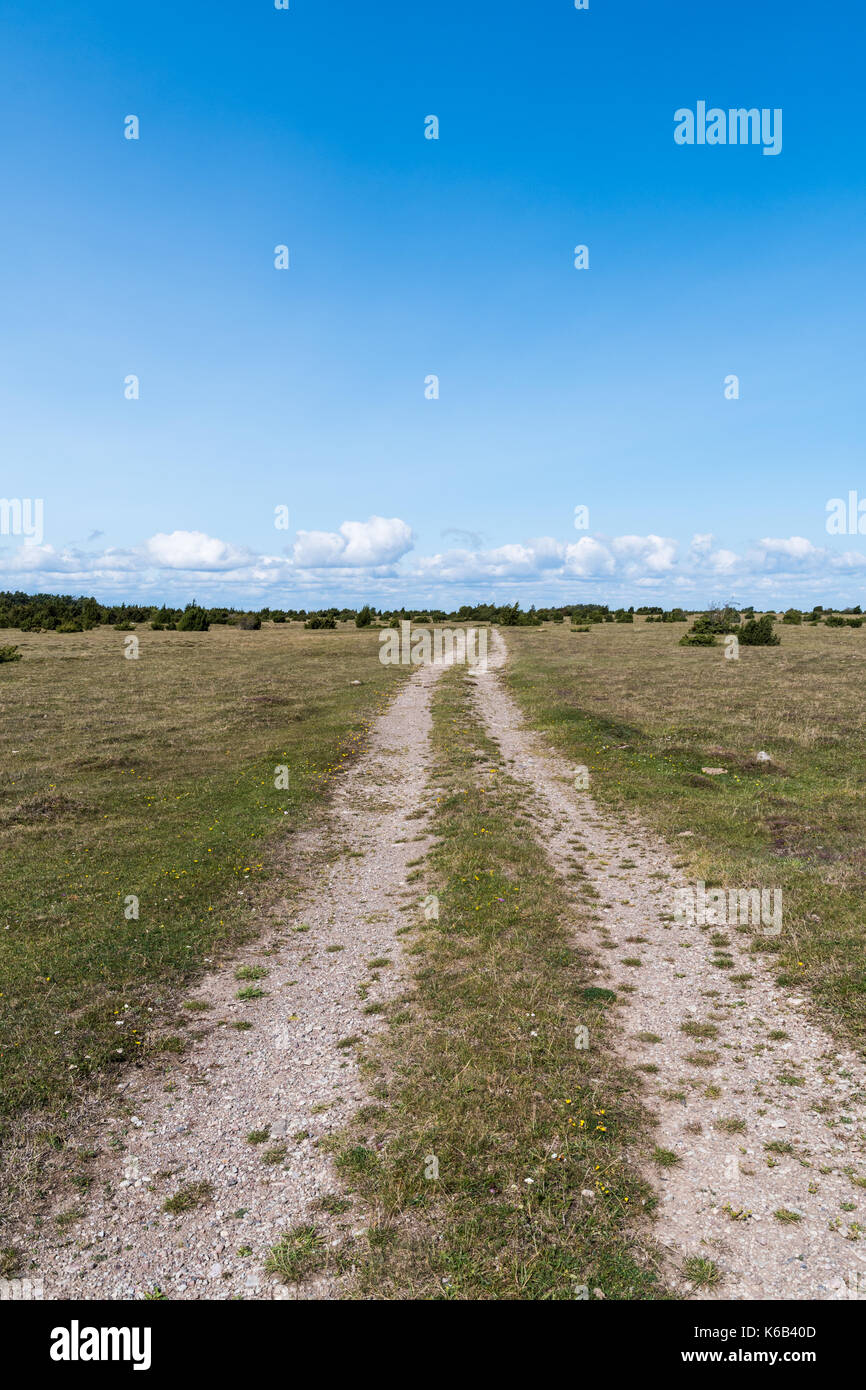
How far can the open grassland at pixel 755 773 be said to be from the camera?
1266 centimetres

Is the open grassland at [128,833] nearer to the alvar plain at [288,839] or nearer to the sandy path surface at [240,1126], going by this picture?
the alvar plain at [288,839]

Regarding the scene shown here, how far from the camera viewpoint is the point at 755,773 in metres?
24.3

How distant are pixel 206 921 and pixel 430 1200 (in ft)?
28.4

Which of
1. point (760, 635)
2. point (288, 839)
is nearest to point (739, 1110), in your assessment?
point (288, 839)

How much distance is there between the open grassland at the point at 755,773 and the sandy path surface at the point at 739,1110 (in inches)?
45.9

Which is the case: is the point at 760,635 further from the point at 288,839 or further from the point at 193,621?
the point at 193,621

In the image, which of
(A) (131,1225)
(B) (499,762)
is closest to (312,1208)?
(A) (131,1225)

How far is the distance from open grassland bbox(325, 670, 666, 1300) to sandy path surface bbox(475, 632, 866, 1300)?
0.51 meters

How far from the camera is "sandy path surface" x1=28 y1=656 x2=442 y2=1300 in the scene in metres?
6.33

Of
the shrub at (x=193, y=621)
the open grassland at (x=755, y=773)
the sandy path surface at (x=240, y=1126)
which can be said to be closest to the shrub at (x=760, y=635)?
the open grassland at (x=755, y=773)

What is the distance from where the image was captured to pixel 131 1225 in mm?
6797

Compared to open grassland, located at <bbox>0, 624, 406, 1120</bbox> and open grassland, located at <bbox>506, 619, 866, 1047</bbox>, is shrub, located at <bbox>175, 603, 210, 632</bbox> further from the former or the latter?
open grassland, located at <bbox>506, 619, 866, 1047</bbox>

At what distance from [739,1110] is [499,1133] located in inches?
129

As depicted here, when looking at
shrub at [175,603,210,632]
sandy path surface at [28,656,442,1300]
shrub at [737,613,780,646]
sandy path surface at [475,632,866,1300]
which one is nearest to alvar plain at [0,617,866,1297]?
sandy path surface at [475,632,866,1300]
